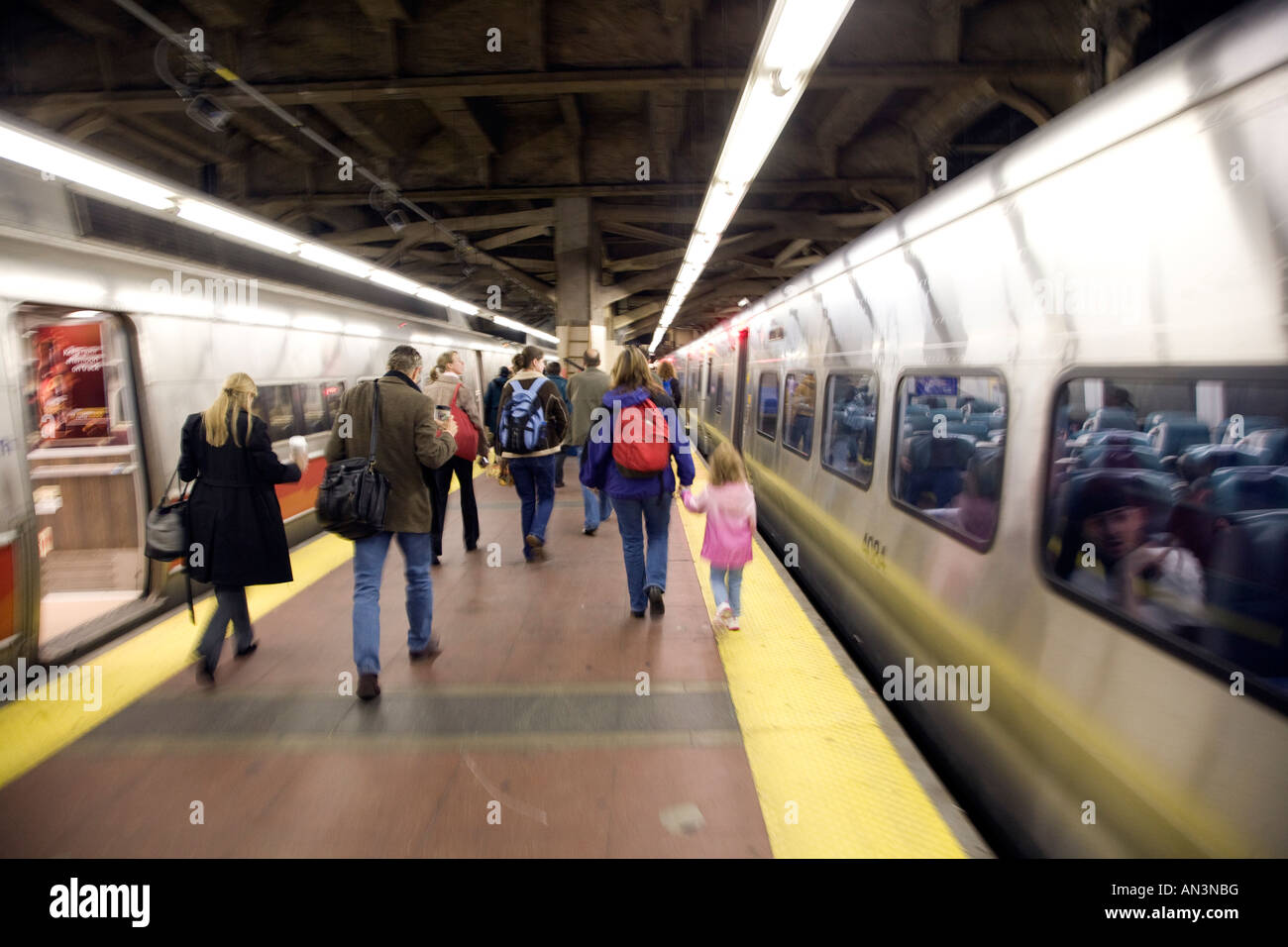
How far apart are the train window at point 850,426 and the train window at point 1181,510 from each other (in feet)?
6.07

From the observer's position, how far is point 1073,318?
222cm

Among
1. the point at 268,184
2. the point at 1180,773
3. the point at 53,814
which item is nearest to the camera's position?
the point at 1180,773

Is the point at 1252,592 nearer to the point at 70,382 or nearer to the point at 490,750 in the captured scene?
the point at 490,750

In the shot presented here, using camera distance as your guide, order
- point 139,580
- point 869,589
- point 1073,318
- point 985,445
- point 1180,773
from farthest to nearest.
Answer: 1. point 139,580
2. point 869,589
3. point 985,445
4. point 1073,318
5. point 1180,773

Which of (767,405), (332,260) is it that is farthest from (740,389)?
(332,260)

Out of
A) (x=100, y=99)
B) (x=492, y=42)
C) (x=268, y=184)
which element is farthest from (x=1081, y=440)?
(x=268, y=184)

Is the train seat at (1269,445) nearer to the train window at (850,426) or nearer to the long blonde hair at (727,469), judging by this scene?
the train window at (850,426)

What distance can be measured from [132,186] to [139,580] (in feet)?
8.31

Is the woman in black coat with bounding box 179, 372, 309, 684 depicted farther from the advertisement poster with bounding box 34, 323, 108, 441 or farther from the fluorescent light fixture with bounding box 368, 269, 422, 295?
the fluorescent light fixture with bounding box 368, 269, 422, 295

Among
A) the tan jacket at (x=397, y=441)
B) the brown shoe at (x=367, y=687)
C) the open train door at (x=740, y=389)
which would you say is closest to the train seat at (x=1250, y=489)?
the tan jacket at (x=397, y=441)

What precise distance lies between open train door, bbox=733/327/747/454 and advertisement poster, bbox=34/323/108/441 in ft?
21.8

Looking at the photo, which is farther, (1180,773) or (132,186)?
(132,186)

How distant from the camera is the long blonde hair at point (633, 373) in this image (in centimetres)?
425
